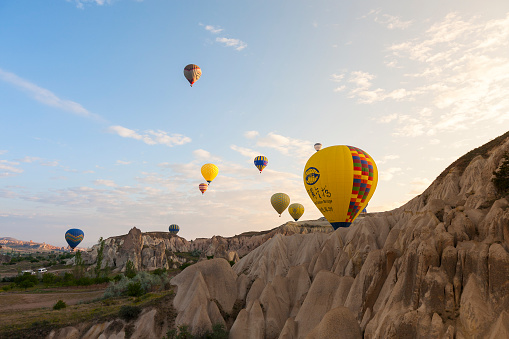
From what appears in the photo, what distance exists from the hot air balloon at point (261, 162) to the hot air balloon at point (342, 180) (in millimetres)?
47482

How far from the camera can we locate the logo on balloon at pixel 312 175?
50.6 meters

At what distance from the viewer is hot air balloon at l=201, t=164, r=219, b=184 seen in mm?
104562

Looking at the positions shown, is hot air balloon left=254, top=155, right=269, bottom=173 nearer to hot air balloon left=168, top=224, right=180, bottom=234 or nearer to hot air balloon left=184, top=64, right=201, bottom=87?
hot air balloon left=184, top=64, right=201, bottom=87

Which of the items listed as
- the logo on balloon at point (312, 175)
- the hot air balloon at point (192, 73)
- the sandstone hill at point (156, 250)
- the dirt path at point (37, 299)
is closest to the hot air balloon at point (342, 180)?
the logo on balloon at point (312, 175)

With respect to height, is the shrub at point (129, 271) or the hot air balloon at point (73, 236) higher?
the hot air balloon at point (73, 236)

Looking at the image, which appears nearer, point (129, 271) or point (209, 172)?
point (129, 271)

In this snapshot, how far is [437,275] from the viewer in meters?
20.6

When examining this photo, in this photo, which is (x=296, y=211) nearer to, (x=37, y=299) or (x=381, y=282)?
(x=37, y=299)

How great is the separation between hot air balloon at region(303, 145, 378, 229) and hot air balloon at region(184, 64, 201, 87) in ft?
136

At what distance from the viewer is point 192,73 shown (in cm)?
7850

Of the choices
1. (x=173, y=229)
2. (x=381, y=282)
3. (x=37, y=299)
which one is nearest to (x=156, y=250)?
(x=37, y=299)

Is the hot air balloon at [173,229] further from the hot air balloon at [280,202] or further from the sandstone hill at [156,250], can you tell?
the hot air balloon at [280,202]

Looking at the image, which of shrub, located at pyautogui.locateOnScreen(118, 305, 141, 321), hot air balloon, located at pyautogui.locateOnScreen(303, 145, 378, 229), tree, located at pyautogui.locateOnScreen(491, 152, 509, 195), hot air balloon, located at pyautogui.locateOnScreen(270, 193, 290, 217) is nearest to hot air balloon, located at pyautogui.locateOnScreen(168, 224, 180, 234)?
hot air balloon, located at pyautogui.locateOnScreen(270, 193, 290, 217)

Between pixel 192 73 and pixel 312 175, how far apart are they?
143ft
